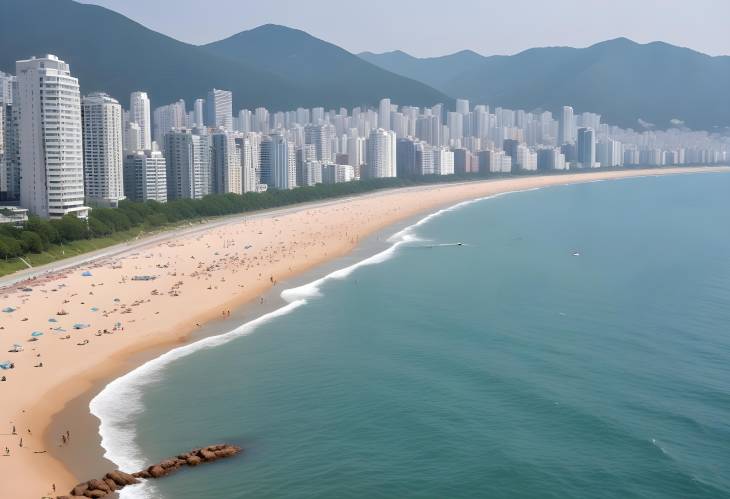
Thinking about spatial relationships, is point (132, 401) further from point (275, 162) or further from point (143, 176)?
point (275, 162)

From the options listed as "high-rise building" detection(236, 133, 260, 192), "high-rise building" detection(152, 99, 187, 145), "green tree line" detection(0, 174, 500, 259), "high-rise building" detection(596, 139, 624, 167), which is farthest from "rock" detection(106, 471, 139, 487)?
"high-rise building" detection(596, 139, 624, 167)

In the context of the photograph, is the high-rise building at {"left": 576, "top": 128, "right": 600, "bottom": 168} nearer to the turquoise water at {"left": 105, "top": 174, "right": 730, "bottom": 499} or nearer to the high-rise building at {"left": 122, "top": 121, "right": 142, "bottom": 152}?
the high-rise building at {"left": 122, "top": 121, "right": 142, "bottom": 152}

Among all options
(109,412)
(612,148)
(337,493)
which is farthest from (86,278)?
(612,148)

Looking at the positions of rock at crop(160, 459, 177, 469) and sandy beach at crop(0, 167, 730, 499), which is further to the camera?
sandy beach at crop(0, 167, 730, 499)

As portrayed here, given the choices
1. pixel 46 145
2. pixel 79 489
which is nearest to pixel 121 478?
pixel 79 489

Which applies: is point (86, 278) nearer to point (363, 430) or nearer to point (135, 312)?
point (135, 312)
